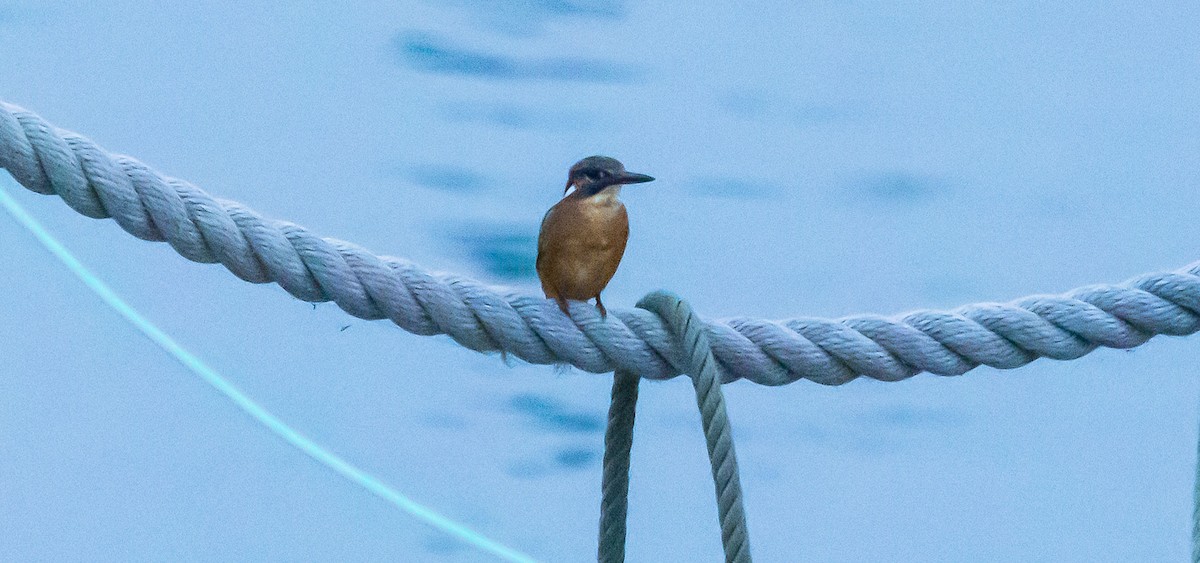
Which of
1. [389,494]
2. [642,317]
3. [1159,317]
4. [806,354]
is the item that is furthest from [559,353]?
[389,494]

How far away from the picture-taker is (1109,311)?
94 cm

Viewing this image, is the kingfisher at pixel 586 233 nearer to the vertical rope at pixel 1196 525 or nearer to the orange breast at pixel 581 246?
the orange breast at pixel 581 246

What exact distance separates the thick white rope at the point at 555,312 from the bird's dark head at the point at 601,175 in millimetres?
144

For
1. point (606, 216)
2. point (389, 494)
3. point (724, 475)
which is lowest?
point (389, 494)

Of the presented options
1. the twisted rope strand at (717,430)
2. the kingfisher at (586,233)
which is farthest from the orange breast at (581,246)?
the twisted rope strand at (717,430)

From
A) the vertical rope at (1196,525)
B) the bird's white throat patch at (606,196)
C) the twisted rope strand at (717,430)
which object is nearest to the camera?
the twisted rope strand at (717,430)

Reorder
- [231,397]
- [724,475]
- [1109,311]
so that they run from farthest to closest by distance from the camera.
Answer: [231,397], [1109,311], [724,475]

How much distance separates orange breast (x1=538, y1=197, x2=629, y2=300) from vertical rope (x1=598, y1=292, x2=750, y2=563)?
0.08 metres

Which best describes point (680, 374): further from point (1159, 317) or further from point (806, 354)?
point (1159, 317)

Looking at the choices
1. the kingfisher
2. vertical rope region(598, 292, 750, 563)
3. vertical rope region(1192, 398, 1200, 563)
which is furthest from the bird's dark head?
vertical rope region(1192, 398, 1200, 563)

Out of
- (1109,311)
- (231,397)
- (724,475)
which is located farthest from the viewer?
(231,397)

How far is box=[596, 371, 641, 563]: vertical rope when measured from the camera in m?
0.99

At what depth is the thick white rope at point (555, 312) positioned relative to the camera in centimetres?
86

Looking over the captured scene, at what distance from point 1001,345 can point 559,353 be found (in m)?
0.32
